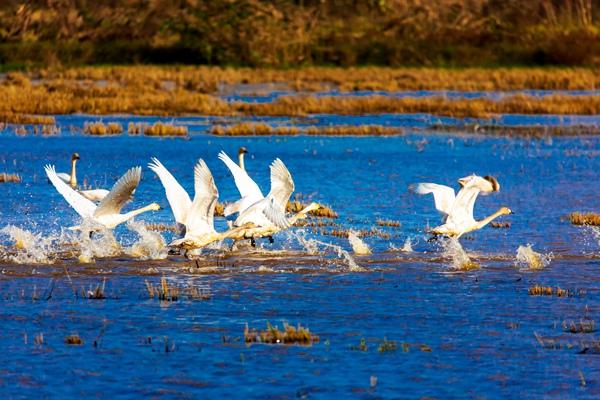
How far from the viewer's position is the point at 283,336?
10367 mm

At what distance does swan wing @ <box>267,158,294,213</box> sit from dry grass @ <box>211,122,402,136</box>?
51.4 feet

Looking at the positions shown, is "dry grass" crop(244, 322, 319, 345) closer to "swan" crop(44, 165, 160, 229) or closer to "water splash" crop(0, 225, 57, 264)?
"swan" crop(44, 165, 160, 229)

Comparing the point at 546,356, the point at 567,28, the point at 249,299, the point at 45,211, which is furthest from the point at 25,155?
the point at 567,28

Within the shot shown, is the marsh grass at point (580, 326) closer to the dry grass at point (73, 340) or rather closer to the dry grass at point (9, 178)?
the dry grass at point (73, 340)

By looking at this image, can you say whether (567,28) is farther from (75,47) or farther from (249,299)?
(249,299)

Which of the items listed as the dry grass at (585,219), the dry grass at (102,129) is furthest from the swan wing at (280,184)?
the dry grass at (102,129)

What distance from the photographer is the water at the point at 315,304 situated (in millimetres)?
9297

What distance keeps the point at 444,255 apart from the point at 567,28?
165 feet

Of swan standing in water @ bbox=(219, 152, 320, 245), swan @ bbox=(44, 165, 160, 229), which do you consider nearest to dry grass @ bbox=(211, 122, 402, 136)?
swan standing in water @ bbox=(219, 152, 320, 245)

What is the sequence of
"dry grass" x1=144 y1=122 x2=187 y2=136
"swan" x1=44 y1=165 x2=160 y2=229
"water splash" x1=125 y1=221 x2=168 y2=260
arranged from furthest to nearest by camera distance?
"dry grass" x1=144 y1=122 x2=187 y2=136
"water splash" x1=125 y1=221 x2=168 y2=260
"swan" x1=44 y1=165 x2=160 y2=229

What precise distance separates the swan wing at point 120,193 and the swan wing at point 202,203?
0.67m

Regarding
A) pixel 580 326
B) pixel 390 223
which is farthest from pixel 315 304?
pixel 390 223

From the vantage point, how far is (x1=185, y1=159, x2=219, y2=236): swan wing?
13.1 m

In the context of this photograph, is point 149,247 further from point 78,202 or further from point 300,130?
point 300,130
